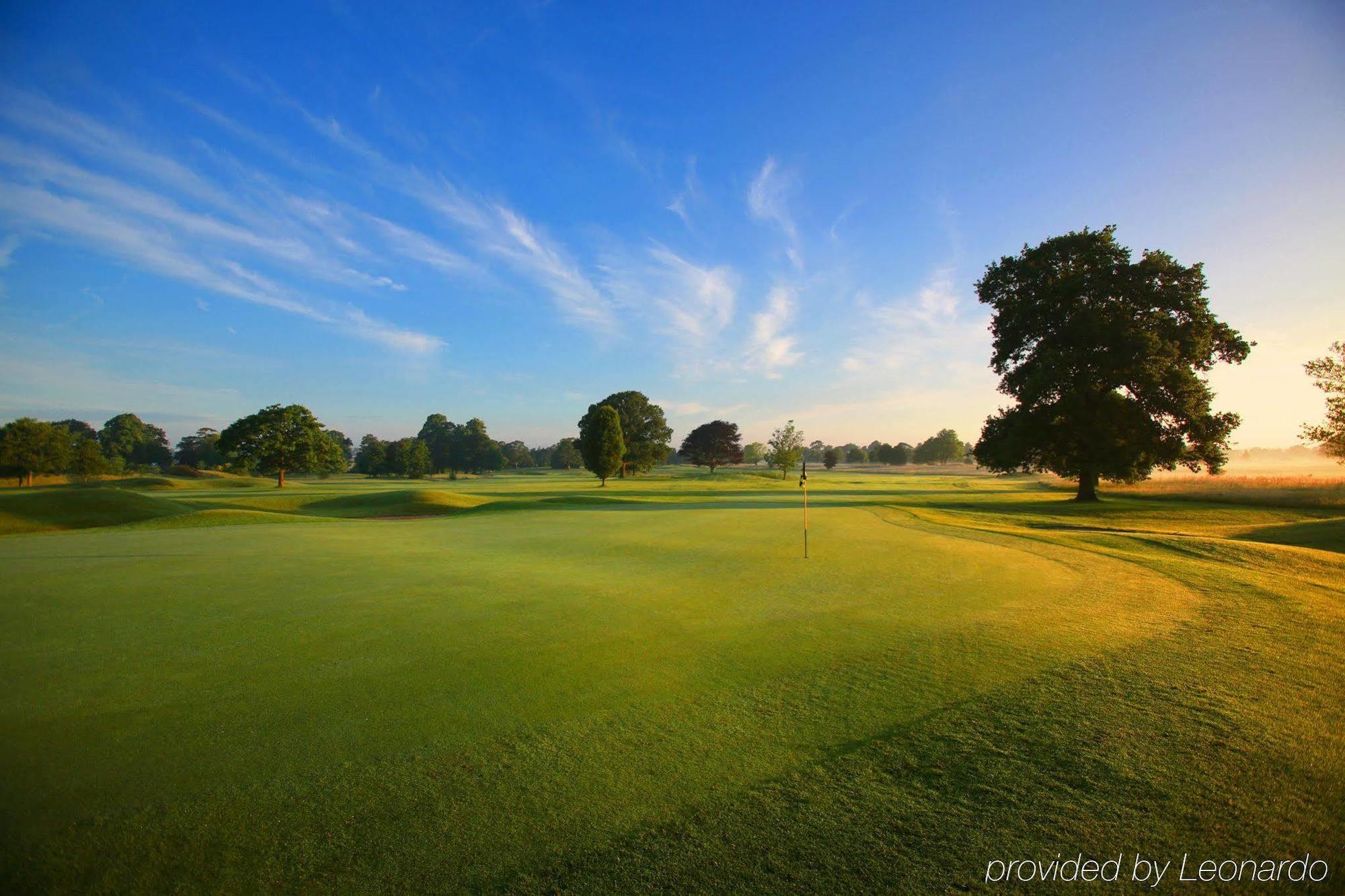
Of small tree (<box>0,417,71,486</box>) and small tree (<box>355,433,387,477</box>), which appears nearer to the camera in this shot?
small tree (<box>0,417,71,486</box>)

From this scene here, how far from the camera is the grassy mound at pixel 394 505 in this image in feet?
104

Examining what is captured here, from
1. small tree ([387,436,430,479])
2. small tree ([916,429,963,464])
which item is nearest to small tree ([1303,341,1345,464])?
small tree ([387,436,430,479])

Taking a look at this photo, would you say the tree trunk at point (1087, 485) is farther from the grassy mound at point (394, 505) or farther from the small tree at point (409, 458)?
the small tree at point (409, 458)

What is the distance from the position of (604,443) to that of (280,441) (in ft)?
105

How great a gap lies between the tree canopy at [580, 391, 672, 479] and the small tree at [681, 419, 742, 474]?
21.8 metres

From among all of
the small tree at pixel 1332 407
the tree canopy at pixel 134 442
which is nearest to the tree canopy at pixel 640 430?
the small tree at pixel 1332 407

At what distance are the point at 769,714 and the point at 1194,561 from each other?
38.4 feet

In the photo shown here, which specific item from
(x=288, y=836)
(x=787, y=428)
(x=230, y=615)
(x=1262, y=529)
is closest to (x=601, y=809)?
(x=288, y=836)

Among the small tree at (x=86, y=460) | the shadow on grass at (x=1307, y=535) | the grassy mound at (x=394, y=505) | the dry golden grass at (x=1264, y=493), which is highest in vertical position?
the small tree at (x=86, y=460)

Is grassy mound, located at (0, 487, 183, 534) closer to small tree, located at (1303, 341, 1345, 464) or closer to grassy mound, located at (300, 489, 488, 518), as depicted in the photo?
grassy mound, located at (300, 489, 488, 518)

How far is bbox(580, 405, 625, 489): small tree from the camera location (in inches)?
2339

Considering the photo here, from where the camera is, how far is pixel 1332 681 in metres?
5.14

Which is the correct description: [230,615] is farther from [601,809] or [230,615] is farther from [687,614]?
[601,809]

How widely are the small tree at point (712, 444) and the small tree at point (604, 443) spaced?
4661 cm
